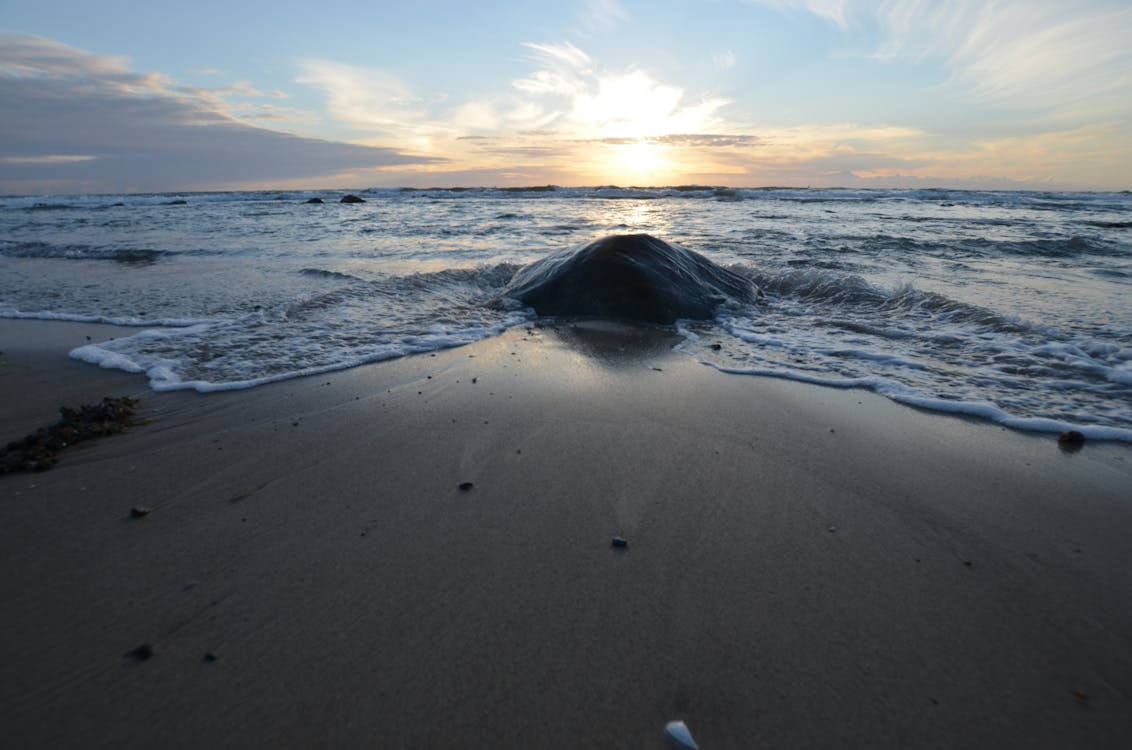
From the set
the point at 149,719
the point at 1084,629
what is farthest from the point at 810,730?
the point at 149,719

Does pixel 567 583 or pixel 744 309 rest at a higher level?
pixel 744 309

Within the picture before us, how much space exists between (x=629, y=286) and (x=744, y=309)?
1.41 m

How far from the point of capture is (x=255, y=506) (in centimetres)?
243

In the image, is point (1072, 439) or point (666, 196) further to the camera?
point (666, 196)

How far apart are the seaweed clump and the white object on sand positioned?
3.12 meters

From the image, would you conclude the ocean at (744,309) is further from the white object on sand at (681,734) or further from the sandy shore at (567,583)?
the white object on sand at (681,734)

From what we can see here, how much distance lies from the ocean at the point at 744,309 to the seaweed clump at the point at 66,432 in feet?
1.88

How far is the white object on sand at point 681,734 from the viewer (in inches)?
53.6

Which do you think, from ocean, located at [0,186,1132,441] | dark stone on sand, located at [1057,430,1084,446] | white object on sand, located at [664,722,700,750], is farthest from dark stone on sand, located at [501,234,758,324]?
white object on sand, located at [664,722,700,750]

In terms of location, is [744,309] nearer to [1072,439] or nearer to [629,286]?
[629,286]

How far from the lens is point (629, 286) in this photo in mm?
6023

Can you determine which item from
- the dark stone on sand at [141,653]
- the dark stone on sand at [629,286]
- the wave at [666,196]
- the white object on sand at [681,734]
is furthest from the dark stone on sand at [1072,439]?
the wave at [666,196]

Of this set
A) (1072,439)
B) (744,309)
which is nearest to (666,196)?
(744,309)

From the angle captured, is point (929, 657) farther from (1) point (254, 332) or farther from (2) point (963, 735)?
(1) point (254, 332)
